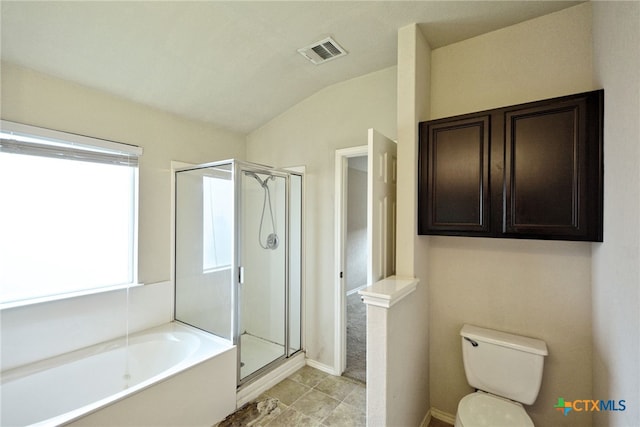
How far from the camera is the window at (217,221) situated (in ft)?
8.01

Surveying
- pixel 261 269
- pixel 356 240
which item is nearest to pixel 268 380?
pixel 261 269

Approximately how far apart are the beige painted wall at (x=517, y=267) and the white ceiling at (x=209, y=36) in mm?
154

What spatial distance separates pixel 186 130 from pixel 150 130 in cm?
35

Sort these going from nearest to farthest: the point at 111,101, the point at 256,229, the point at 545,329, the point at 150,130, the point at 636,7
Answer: the point at 636,7 → the point at 545,329 → the point at 111,101 → the point at 150,130 → the point at 256,229

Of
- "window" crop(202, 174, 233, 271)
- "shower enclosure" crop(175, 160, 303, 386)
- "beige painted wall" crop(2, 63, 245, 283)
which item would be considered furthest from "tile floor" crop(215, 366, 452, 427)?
"beige painted wall" crop(2, 63, 245, 283)

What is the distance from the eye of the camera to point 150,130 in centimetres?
251

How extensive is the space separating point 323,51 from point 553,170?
5.72ft

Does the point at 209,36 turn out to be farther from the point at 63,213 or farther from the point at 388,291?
the point at 388,291

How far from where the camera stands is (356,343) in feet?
11.0

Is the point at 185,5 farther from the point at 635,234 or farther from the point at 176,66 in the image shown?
the point at 635,234

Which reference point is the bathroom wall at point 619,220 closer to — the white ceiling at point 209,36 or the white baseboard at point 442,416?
the white ceiling at point 209,36

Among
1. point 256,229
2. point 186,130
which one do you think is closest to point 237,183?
point 256,229

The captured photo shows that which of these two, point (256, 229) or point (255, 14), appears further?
point (256, 229)

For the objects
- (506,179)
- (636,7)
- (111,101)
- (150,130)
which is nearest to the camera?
(636,7)
